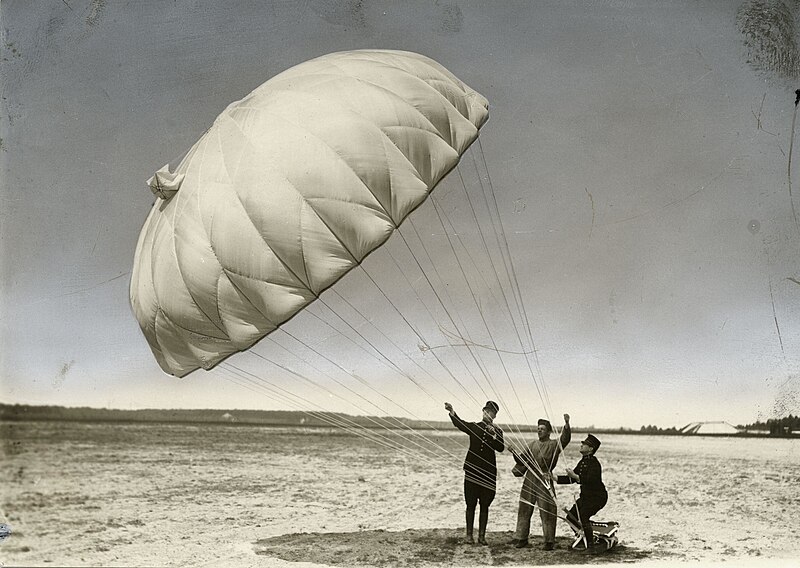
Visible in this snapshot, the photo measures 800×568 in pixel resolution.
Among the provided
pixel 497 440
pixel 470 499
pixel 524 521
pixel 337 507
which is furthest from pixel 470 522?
pixel 337 507

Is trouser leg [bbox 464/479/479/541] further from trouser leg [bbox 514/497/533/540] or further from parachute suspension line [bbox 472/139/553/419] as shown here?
parachute suspension line [bbox 472/139/553/419]

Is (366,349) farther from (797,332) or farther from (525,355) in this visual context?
→ (797,332)

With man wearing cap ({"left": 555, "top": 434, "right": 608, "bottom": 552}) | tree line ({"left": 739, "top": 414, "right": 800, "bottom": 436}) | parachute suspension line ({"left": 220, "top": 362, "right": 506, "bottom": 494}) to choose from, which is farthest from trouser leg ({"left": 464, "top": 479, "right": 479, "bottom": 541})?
tree line ({"left": 739, "top": 414, "right": 800, "bottom": 436})

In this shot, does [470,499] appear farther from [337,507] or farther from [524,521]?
[337,507]

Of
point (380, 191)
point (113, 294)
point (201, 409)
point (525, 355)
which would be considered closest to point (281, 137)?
point (380, 191)

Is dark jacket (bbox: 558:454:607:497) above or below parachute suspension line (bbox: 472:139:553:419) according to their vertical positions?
below

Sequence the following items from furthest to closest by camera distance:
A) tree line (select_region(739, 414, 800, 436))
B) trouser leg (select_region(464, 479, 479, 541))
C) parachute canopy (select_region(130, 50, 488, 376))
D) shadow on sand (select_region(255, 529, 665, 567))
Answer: tree line (select_region(739, 414, 800, 436)) → trouser leg (select_region(464, 479, 479, 541)) → shadow on sand (select_region(255, 529, 665, 567)) → parachute canopy (select_region(130, 50, 488, 376))

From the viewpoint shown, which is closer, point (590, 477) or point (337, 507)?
point (590, 477)
